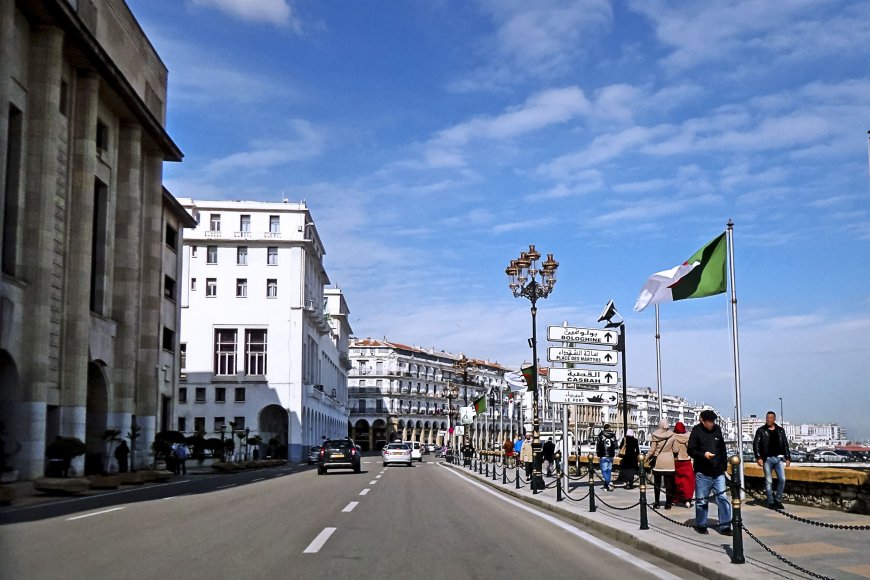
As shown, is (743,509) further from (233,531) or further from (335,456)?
(335,456)

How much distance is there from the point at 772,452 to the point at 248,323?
212 feet

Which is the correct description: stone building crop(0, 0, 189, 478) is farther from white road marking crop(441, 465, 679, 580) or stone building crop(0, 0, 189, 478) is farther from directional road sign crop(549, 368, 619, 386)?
white road marking crop(441, 465, 679, 580)

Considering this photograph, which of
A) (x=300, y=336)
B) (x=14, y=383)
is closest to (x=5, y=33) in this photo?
(x=14, y=383)

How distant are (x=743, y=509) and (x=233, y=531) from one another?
31.8 feet

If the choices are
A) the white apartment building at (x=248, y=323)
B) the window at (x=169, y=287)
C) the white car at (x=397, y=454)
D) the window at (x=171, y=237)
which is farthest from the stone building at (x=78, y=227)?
the white apartment building at (x=248, y=323)

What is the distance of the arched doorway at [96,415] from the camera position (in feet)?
123

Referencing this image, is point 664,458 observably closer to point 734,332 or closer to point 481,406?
point 734,332

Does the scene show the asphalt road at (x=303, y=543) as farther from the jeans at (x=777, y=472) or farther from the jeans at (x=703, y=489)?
the jeans at (x=777, y=472)

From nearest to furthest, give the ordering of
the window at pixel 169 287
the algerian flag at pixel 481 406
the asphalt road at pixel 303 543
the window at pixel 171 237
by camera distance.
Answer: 1. the asphalt road at pixel 303 543
2. the window at pixel 169 287
3. the window at pixel 171 237
4. the algerian flag at pixel 481 406

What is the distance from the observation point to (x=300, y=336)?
75812mm

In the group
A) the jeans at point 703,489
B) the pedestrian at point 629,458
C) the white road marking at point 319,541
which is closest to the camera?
the white road marking at point 319,541

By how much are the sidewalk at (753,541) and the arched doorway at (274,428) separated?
62.1 metres

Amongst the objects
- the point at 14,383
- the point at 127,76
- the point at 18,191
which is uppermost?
the point at 127,76

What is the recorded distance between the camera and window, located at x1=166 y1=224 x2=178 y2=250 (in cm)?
5149
